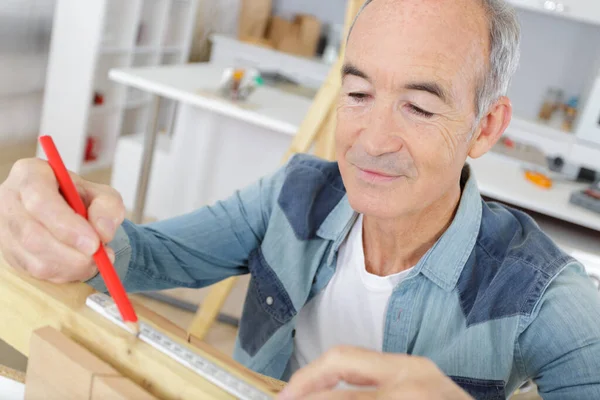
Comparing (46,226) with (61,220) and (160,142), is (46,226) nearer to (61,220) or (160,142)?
(61,220)

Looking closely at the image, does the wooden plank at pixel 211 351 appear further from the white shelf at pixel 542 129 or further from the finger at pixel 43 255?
the white shelf at pixel 542 129

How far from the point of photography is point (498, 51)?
974 mm

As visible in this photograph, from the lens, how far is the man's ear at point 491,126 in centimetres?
105

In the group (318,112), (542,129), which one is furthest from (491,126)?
(542,129)

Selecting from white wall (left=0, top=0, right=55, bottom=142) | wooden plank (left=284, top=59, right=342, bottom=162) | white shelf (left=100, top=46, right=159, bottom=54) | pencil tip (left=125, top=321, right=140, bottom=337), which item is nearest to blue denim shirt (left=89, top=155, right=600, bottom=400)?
pencil tip (left=125, top=321, right=140, bottom=337)

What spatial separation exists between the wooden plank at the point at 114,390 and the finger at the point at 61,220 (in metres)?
0.20

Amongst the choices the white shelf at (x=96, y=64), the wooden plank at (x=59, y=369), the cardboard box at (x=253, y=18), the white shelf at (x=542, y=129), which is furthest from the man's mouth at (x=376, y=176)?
the cardboard box at (x=253, y=18)

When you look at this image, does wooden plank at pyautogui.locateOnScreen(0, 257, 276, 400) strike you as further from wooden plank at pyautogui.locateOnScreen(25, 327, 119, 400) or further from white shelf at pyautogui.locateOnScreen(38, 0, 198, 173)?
white shelf at pyautogui.locateOnScreen(38, 0, 198, 173)

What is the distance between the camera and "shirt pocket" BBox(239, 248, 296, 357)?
1.14 m

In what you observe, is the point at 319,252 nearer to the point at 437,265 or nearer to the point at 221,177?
the point at 437,265

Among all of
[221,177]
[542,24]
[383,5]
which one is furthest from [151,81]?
[542,24]

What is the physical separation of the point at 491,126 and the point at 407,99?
22 centimetres

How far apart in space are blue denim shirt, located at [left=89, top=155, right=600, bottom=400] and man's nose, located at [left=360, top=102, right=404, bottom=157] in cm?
20

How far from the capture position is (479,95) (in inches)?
38.7
